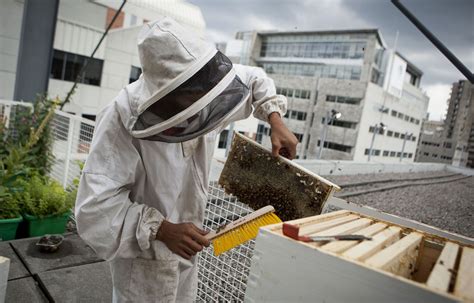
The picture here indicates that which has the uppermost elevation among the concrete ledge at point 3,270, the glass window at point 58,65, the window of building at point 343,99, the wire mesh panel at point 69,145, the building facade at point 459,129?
the window of building at point 343,99

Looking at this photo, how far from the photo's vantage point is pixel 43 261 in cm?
300

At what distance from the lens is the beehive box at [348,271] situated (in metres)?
0.70

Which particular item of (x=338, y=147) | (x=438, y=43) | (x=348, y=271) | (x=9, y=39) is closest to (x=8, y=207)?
(x=348, y=271)

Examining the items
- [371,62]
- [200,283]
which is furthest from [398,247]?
[371,62]

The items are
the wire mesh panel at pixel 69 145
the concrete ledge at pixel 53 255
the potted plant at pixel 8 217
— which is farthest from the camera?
the wire mesh panel at pixel 69 145

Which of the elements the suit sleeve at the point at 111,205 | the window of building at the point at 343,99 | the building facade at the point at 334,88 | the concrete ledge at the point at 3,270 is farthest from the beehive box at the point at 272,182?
the window of building at the point at 343,99

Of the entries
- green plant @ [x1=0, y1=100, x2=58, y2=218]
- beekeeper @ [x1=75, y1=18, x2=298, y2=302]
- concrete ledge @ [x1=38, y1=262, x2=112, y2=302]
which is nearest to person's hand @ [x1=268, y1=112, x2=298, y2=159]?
beekeeper @ [x1=75, y1=18, x2=298, y2=302]

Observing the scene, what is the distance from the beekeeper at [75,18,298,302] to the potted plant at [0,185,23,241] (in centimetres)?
244

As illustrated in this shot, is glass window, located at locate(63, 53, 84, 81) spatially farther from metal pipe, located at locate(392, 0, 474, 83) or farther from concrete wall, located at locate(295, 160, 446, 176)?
metal pipe, located at locate(392, 0, 474, 83)

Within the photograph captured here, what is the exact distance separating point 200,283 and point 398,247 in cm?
216

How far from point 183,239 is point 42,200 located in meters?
2.87

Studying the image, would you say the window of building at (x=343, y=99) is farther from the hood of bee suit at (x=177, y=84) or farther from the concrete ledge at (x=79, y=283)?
the hood of bee suit at (x=177, y=84)

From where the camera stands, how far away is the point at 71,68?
15.0 meters

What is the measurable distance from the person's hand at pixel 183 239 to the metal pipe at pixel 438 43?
1457 mm
